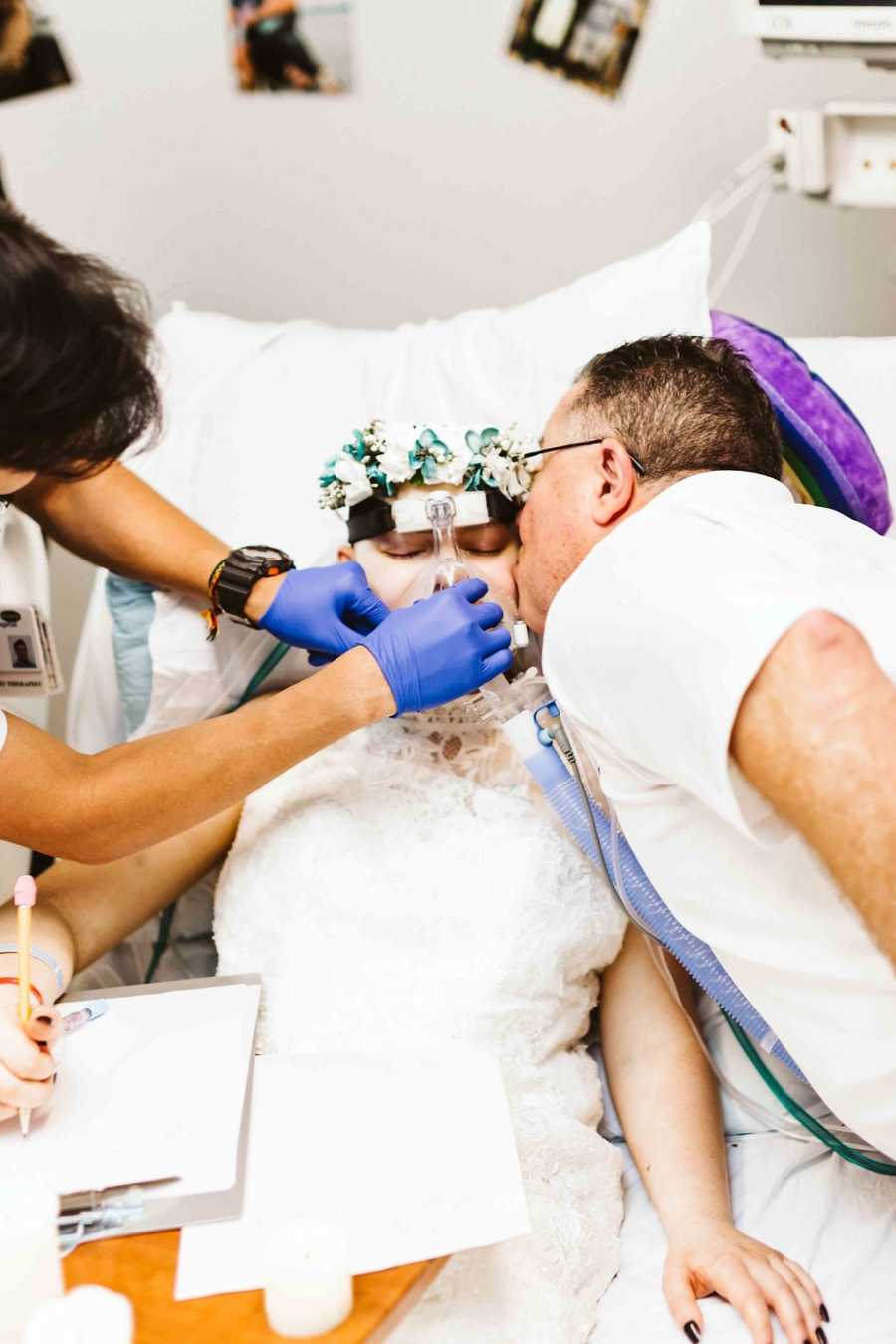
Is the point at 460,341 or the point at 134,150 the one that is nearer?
the point at 460,341

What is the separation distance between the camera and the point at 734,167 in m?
2.28

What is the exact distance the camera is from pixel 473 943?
153 centimetres

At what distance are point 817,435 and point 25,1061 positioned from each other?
1.28m

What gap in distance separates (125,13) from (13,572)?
1.30m

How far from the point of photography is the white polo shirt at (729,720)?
1.06 metres

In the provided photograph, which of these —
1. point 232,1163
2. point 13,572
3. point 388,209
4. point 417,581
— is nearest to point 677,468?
point 417,581

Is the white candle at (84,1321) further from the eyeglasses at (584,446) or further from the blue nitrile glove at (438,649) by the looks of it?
the eyeglasses at (584,446)

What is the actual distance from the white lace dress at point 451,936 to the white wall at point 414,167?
1184 millimetres

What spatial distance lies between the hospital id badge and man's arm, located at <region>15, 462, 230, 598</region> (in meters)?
0.17

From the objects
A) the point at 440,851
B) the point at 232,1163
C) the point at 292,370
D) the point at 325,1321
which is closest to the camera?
the point at 325,1321

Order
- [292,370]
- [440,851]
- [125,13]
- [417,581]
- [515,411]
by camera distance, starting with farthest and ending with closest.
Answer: [125,13]
[292,370]
[515,411]
[417,581]
[440,851]

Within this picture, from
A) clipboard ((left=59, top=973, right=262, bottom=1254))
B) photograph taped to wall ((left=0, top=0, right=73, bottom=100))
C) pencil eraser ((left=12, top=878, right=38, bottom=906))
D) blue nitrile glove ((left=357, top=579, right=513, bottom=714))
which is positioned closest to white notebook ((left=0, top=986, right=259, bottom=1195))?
clipboard ((left=59, top=973, right=262, bottom=1254))

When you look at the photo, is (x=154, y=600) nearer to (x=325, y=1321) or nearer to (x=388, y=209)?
(x=388, y=209)

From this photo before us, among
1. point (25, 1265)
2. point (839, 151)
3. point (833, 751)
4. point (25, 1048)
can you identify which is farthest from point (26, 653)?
point (839, 151)
